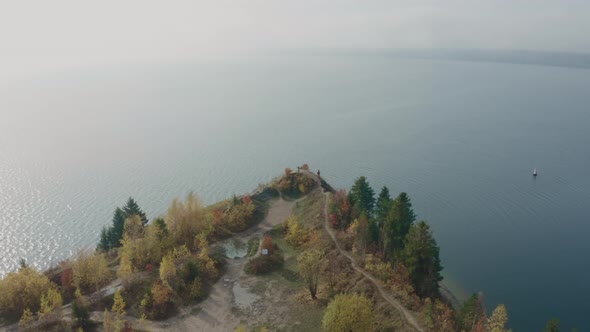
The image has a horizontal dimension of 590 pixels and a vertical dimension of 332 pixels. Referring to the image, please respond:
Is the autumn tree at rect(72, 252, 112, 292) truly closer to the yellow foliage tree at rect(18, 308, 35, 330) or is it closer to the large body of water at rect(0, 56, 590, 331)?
the yellow foliage tree at rect(18, 308, 35, 330)

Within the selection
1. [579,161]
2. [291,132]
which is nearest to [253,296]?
[291,132]

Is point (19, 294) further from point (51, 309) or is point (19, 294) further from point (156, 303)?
point (156, 303)

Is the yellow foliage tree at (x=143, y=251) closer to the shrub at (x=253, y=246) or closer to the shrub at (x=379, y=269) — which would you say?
the shrub at (x=253, y=246)

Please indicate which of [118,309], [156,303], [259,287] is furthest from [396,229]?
[118,309]

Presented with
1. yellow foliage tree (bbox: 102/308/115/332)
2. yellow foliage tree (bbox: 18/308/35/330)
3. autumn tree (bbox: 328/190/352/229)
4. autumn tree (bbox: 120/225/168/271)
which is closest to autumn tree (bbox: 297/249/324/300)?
autumn tree (bbox: 328/190/352/229)

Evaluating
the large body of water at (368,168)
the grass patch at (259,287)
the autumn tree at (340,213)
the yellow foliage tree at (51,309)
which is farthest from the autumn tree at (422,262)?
the yellow foliage tree at (51,309)

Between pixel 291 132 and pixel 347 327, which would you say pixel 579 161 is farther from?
pixel 347 327
